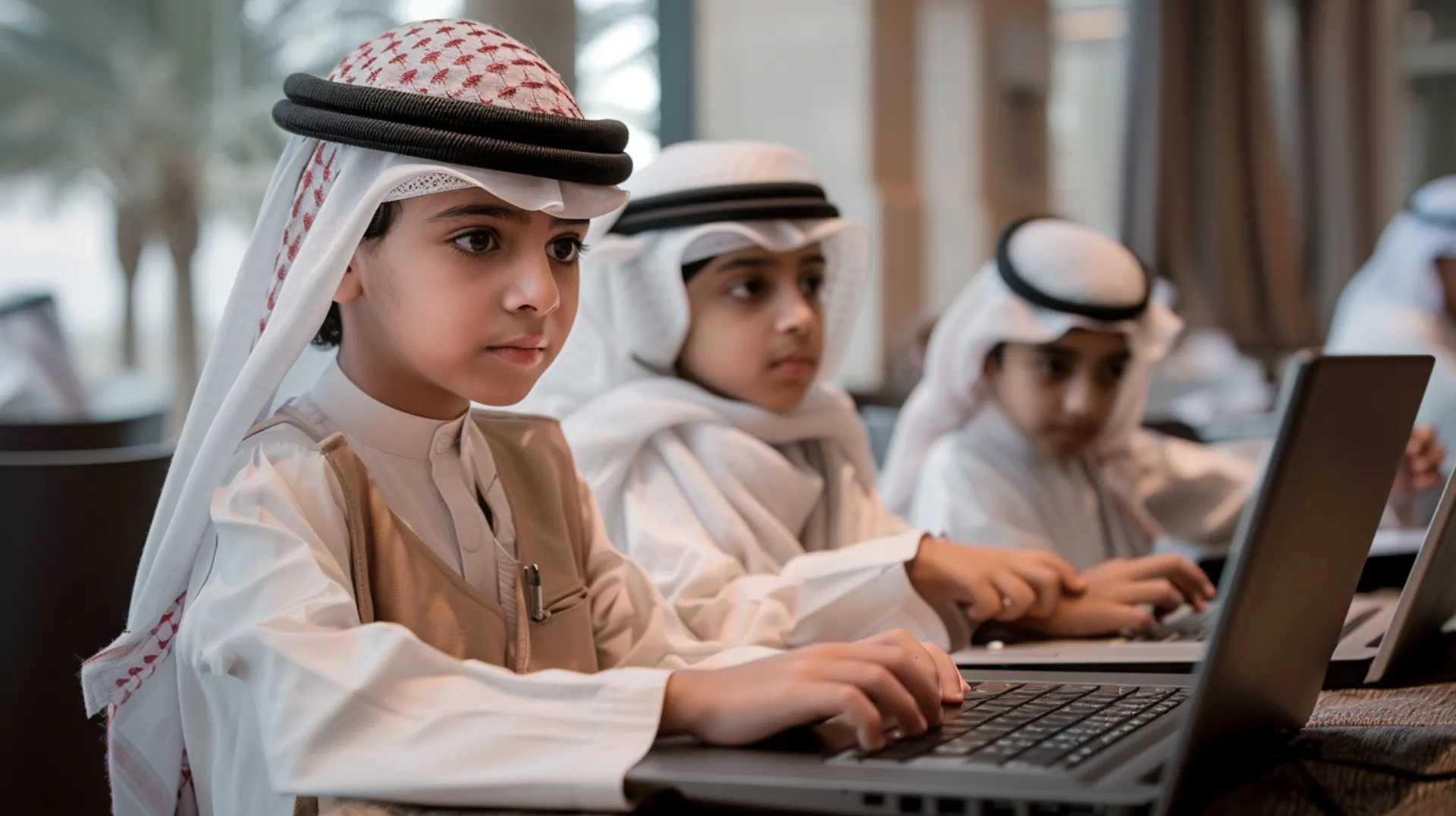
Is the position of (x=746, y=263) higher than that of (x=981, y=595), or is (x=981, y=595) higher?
(x=746, y=263)

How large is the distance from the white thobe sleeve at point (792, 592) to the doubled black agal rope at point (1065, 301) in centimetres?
83

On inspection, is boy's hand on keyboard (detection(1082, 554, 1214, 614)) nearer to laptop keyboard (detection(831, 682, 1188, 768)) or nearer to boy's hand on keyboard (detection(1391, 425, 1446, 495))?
laptop keyboard (detection(831, 682, 1188, 768))

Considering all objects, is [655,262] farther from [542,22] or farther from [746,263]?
[542,22]

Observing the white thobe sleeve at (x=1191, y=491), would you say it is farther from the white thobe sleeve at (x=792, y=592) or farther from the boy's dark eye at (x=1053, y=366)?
the white thobe sleeve at (x=792, y=592)

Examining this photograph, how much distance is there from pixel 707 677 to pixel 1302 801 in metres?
Answer: 0.41

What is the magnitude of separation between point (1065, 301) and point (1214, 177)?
6.73m

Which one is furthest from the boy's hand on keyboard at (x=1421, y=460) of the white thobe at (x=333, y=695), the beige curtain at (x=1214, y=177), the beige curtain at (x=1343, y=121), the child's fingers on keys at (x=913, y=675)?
the beige curtain at (x=1343, y=121)

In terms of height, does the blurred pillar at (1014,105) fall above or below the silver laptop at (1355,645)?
above

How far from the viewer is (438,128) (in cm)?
112

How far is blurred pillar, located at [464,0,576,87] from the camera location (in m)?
2.65

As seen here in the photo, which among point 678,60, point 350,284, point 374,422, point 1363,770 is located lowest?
point 1363,770

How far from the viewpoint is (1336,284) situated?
9.21m

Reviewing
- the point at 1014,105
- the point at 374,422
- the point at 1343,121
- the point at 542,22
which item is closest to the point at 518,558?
the point at 374,422

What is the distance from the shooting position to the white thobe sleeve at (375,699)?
90 cm
